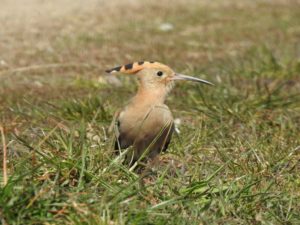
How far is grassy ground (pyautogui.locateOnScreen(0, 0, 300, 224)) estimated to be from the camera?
406cm

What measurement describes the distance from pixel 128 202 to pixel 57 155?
66 cm

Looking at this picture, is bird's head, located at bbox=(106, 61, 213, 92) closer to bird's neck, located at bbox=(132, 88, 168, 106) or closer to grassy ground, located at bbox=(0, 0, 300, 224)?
bird's neck, located at bbox=(132, 88, 168, 106)

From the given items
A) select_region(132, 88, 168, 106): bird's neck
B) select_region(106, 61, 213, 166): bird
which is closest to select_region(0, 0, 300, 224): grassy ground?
select_region(106, 61, 213, 166): bird

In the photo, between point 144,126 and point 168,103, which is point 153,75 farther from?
point 168,103

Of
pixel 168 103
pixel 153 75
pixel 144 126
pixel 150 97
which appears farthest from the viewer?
pixel 168 103

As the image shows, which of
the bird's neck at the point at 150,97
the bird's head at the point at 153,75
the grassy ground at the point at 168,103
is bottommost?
the grassy ground at the point at 168,103

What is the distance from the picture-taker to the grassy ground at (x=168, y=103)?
406 centimetres

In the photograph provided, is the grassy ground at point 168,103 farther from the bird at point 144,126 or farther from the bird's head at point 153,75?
the bird's head at point 153,75

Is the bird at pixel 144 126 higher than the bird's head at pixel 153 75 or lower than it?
lower

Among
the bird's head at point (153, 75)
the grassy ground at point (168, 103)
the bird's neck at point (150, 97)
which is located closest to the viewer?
the grassy ground at point (168, 103)

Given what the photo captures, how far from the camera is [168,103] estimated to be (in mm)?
6820

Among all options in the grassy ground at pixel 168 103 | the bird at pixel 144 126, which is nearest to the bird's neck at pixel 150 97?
the bird at pixel 144 126

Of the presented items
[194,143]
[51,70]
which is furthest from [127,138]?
[51,70]

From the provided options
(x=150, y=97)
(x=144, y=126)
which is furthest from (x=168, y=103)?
(x=144, y=126)
